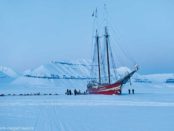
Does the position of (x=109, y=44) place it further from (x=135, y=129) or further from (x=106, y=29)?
(x=135, y=129)

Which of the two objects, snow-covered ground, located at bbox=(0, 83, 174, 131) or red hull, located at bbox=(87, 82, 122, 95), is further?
red hull, located at bbox=(87, 82, 122, 95)

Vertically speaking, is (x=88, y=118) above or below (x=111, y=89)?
below

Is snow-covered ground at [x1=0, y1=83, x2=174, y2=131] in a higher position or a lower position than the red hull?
lower

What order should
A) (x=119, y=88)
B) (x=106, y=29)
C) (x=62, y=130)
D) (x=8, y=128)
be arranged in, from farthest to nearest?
(x=106, y=29)
(x=119, y=88)
(x=8, y=128)
(x=62, y=130)

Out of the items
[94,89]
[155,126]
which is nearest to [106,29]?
[94,89]

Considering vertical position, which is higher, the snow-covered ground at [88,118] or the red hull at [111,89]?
the red hull at [111,89]

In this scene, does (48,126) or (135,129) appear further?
(48,126)

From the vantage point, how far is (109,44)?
70688 millimetres

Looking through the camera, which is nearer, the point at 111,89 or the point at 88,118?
the point at 88,118

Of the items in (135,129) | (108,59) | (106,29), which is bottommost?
(135,129)

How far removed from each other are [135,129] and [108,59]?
54.4 meters

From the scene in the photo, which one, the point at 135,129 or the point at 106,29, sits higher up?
the point at 106,29

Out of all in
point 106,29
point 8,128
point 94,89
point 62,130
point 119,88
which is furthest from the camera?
point 106,29

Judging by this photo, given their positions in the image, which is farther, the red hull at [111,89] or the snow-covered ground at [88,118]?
the red hull at [111,89]
